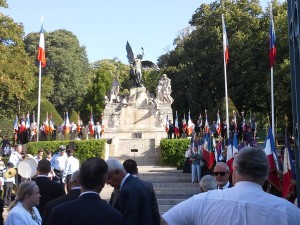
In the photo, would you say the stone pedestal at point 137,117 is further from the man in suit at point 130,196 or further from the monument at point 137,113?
the man in suit at point 130,196

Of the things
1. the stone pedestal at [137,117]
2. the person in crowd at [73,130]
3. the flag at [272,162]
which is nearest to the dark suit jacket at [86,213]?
the flag at [272,162]

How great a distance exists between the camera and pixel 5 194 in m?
15.3

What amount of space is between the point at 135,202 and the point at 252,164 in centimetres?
227

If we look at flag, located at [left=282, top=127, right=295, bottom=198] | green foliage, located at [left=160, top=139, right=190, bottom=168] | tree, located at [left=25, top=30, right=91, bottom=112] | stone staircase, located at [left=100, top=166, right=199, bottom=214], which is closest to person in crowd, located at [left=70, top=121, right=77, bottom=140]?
green foliage, located at [left=160, top=139, right=190, bottom=168]

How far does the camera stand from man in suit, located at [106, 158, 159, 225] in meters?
4.99

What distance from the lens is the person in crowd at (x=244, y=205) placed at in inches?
109

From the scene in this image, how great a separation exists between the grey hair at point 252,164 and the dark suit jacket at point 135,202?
2163 mm

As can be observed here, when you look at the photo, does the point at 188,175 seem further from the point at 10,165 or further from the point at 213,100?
Answer: the point at 213,100

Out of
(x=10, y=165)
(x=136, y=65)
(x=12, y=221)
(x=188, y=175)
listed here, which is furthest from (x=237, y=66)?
(x=12, y=221)

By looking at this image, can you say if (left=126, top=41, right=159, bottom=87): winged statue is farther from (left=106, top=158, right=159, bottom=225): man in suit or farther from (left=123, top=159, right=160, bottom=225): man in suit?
(left=106, top=158, right=159, bottom=225): man in suit

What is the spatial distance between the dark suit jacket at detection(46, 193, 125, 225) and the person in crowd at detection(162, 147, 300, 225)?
0.50 m

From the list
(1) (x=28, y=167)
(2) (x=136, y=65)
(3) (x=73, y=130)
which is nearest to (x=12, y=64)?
(3) (x=73, y=130)

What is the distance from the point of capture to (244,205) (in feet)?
9.18

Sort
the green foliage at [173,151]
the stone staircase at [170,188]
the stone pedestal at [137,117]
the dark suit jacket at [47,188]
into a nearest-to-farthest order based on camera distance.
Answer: the dark suit jacket at [47,188]
the stone staircase at [170,188]
the green foliage at [173,151]
the stone pedestal at [137,117]
